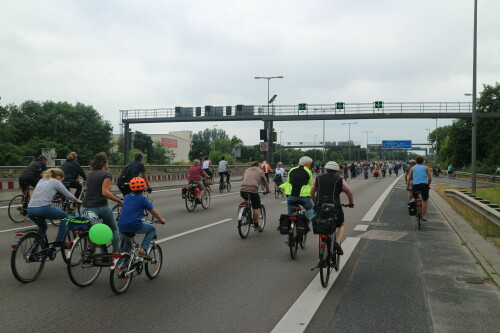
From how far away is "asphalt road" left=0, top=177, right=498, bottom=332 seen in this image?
14.3ft

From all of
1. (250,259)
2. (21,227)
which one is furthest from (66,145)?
(250,259)

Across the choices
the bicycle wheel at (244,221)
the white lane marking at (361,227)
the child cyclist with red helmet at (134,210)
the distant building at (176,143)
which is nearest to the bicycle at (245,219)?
the bicycle wheel at (244,221)

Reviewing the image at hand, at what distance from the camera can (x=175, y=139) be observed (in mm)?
Result: 137250

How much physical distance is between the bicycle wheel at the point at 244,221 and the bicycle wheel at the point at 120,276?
404 centimetres

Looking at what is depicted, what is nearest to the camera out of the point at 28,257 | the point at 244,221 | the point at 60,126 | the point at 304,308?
the point at 304,308

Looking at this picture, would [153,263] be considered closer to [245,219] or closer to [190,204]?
[245,219]

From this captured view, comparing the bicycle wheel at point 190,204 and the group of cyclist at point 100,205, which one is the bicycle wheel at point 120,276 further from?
the bicycle wheel at point 190,204

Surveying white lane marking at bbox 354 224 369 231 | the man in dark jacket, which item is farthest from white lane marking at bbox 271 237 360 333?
the man in dark jacket

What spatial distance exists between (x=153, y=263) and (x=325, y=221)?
7.58 ft

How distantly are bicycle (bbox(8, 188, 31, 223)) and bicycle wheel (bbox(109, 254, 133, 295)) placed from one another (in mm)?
7092

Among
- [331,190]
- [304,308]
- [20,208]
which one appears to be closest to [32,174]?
[20,208]

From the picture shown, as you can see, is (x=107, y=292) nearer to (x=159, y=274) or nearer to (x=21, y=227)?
(x=159, y=274)

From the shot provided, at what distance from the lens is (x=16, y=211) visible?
39.0ft

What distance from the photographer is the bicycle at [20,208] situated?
11.4 meters
